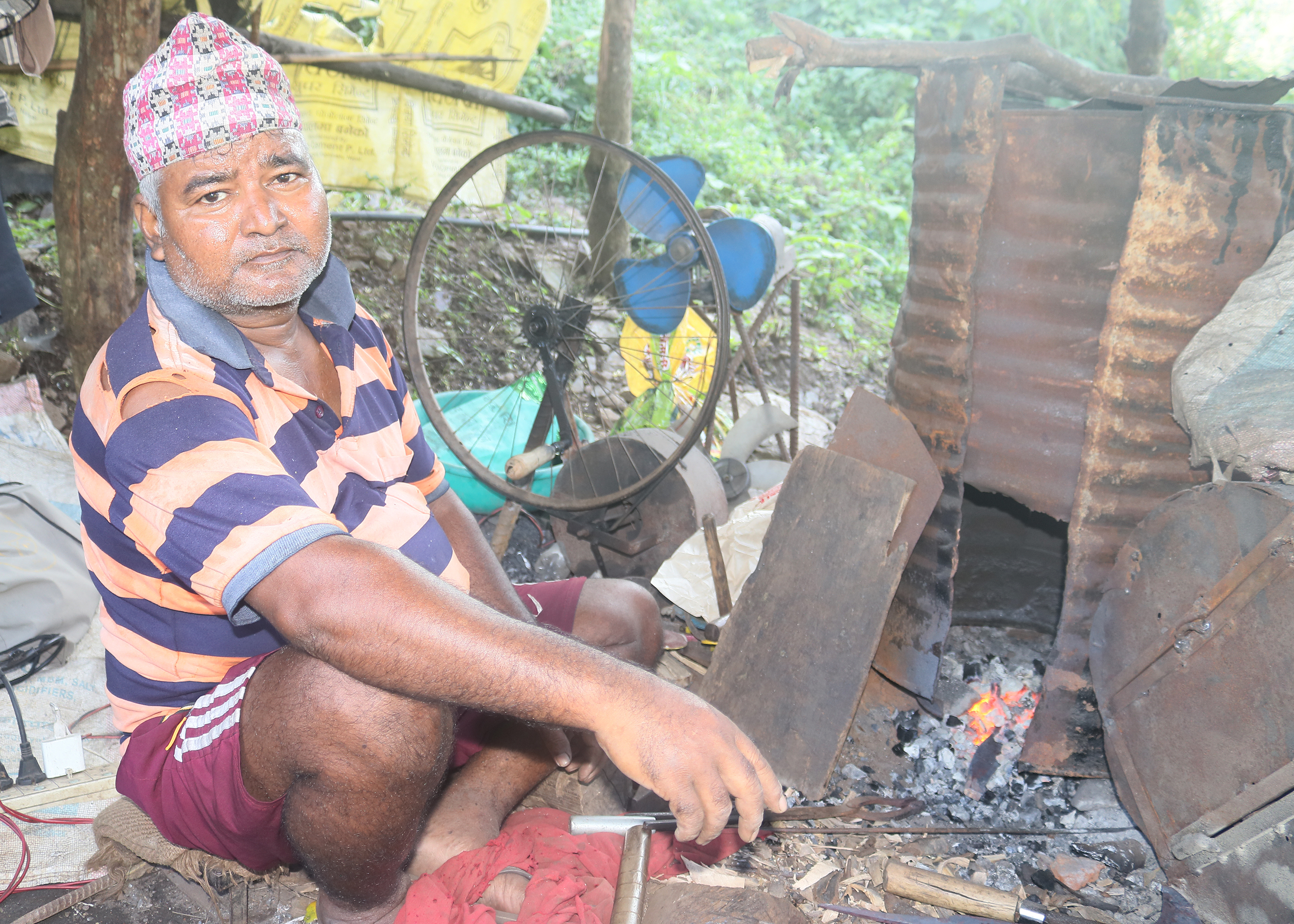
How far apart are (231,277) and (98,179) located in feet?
7.31

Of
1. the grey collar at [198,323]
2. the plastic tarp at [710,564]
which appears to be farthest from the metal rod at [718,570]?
the grey collar at [198,323]

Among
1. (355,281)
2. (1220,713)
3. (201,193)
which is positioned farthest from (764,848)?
(355,281)

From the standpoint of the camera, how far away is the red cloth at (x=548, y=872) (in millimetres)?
1733

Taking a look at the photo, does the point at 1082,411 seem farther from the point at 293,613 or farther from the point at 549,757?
the point at 293,613

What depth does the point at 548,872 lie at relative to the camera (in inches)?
72.4

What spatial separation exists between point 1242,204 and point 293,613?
2.32 m

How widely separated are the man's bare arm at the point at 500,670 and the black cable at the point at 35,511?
214 centimetres

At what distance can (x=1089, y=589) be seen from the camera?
236 cm

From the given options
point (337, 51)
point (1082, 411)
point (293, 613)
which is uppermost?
point (337, 51)

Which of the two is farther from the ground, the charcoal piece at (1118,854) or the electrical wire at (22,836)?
the charcoal piece at (1118,854)

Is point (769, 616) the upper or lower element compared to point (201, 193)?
lower

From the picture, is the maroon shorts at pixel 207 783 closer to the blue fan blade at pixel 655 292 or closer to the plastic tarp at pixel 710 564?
the plastic tarp at pixel 710 564

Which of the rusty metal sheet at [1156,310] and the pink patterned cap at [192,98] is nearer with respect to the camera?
the pink patterned cap at [192,98]

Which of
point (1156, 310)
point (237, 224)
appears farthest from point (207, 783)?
point (1156, 310)
